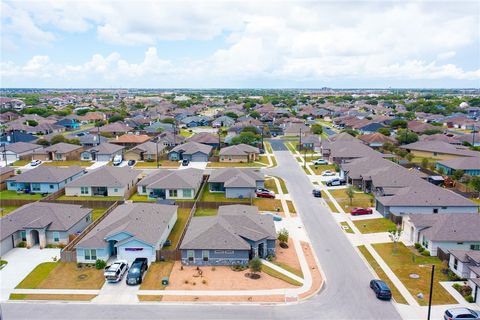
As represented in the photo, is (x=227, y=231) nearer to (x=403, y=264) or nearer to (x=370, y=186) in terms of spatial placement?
(x=403, y=264)

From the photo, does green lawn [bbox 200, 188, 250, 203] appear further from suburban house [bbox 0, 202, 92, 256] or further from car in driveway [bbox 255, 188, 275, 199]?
suburban house [bbox 0, 202, 92, 256]

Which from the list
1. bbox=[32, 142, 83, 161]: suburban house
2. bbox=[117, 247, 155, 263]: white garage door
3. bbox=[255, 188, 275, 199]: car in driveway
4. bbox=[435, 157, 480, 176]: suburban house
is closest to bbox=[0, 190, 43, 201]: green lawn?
bbox=[32, 142, 83, 161]: suburban house

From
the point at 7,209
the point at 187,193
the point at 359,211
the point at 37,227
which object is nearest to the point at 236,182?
the point at 187,193

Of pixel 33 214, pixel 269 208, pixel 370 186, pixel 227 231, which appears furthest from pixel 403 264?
pixel 33 214

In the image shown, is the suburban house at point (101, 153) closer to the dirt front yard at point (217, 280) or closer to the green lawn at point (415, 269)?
the dirt front yard at point (217, 280)

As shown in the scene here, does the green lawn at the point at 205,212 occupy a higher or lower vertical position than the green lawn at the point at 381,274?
higher

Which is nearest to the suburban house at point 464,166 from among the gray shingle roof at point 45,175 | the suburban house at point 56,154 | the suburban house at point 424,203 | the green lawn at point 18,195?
the suburban house at point 424,203

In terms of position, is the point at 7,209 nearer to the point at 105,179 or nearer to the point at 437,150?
the point at 105,179
